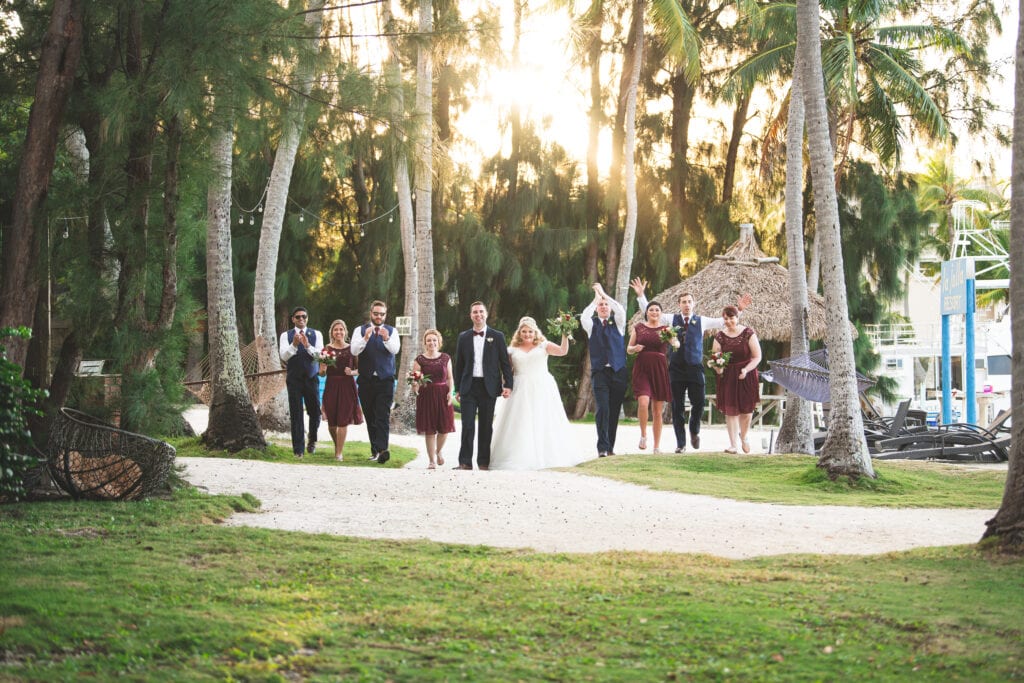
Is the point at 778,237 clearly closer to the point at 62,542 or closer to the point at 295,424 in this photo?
the point at 295,424

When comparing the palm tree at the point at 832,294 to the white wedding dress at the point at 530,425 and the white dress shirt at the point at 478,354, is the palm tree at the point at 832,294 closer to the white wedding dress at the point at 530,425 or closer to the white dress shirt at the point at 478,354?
the white wedding dress at the point at 530,425

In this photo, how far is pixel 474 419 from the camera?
45.6ft

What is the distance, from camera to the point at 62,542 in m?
7.20

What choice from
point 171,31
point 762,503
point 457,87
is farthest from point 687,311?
point 457,87

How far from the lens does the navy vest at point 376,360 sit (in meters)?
14.5

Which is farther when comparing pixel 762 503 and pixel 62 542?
pixel 762 503

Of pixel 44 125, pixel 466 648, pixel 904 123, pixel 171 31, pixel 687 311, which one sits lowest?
pixel 466 648

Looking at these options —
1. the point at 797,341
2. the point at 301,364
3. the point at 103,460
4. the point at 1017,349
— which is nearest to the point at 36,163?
the point at 103,460

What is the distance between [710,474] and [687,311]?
3007mm

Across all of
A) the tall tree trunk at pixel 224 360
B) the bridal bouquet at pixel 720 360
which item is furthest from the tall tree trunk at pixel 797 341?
the tall tree trunk at pixel 224 360

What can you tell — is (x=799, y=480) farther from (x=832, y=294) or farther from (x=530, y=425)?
(x=530, y=425)

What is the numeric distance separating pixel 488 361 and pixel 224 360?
3.52 m

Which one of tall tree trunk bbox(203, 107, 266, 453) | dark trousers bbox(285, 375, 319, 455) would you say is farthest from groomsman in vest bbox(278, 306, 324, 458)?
tall tree trunk bbox(203, 107, 266, 453)

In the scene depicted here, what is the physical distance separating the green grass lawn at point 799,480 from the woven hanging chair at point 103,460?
193 inches
